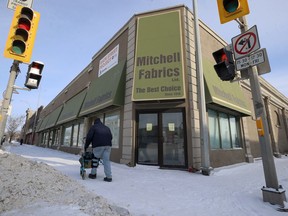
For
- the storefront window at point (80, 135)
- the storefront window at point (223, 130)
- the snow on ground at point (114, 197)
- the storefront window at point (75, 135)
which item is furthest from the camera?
the storefront window at point (75, 135)

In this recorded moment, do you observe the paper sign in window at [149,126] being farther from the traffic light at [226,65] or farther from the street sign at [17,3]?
the street sign at [17,3]

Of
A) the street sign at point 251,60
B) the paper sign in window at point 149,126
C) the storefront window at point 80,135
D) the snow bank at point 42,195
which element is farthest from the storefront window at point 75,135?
the street sign at point 251,60

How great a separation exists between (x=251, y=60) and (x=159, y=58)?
16.8ft

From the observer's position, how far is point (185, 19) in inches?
391

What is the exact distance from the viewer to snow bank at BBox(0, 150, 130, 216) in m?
3.08

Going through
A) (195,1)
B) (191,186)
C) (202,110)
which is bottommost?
(191,186)

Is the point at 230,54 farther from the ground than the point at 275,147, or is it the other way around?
the point at 230,54

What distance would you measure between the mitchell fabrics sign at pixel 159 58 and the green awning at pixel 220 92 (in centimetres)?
137

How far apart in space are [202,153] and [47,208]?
6077 mm

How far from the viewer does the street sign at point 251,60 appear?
173 inches

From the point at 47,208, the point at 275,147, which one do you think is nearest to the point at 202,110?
the point at 47,208

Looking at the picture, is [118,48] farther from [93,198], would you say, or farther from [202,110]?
[93,198]

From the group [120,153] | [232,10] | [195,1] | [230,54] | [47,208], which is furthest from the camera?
[120,153]

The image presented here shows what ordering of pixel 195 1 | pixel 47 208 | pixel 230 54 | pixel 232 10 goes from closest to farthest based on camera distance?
1. pixel 47 208
2. pixel 232 10
3. pixel 230 54
4. pixel 195 1
